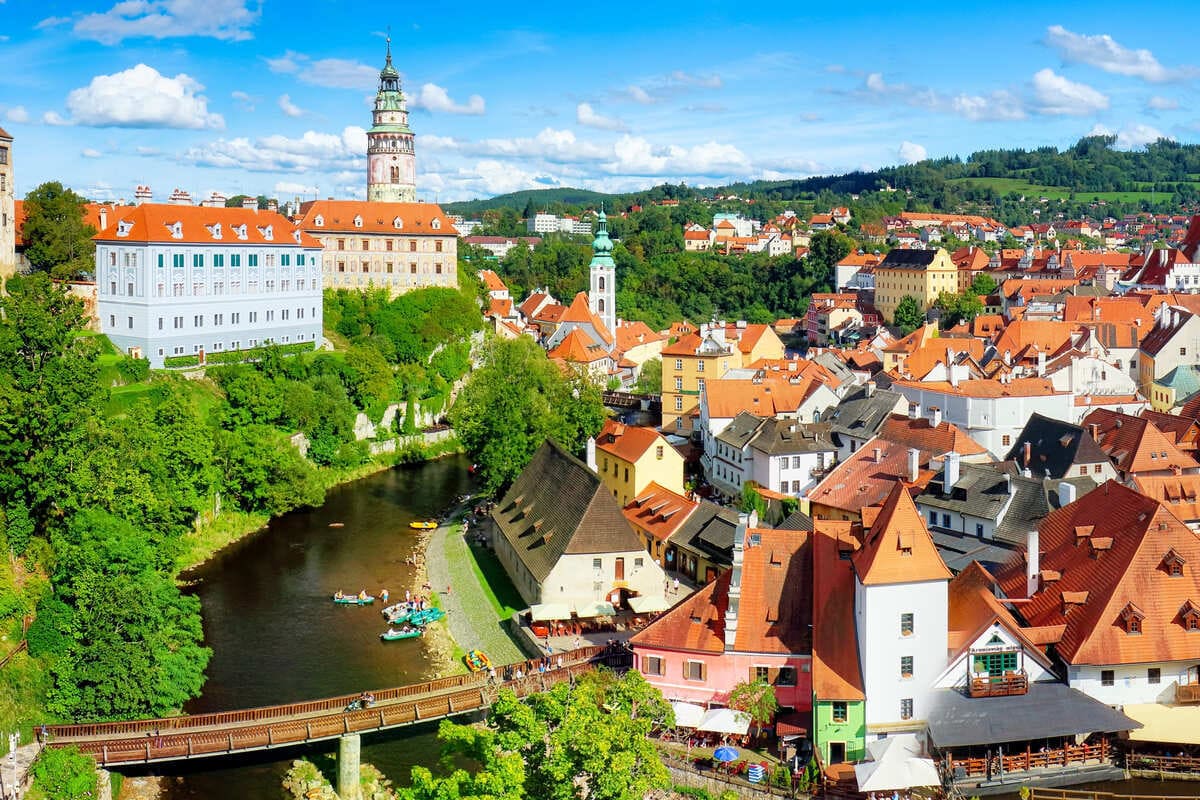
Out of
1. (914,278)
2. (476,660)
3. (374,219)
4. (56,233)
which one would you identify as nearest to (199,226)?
(56,233)

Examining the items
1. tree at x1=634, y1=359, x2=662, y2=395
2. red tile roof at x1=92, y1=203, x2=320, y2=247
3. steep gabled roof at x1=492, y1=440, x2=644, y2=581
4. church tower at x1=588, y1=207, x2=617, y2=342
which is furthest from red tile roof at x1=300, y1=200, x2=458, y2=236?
steep gabled roof at x1=492, y1=440, x2=644, y2=581

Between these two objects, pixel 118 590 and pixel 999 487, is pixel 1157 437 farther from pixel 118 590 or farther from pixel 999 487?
pixel 118 590

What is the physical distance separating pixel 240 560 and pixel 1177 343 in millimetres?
46677

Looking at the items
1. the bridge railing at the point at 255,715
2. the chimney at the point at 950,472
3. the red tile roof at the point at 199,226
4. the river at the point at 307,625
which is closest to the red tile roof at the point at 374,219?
the red tile roof at the point at 199,226

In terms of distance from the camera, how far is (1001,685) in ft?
84.1

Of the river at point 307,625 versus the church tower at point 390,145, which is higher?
the church tower at point 390,145

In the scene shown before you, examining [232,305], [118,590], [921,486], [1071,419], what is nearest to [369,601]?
[118,590]

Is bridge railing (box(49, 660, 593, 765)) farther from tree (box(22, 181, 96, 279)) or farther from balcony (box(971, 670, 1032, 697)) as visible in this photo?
tree (box(22, 181, 96, 279))

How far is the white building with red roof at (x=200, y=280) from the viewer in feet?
182

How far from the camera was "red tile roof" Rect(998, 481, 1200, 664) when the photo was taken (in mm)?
26391

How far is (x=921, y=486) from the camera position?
39.8m

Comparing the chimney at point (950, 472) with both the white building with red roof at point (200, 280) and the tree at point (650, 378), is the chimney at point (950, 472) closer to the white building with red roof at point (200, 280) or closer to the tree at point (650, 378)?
the white building with red roof at point (200, 280)

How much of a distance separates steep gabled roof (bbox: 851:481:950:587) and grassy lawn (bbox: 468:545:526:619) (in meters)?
14.3

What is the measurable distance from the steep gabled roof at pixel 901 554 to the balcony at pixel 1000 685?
2.42m
